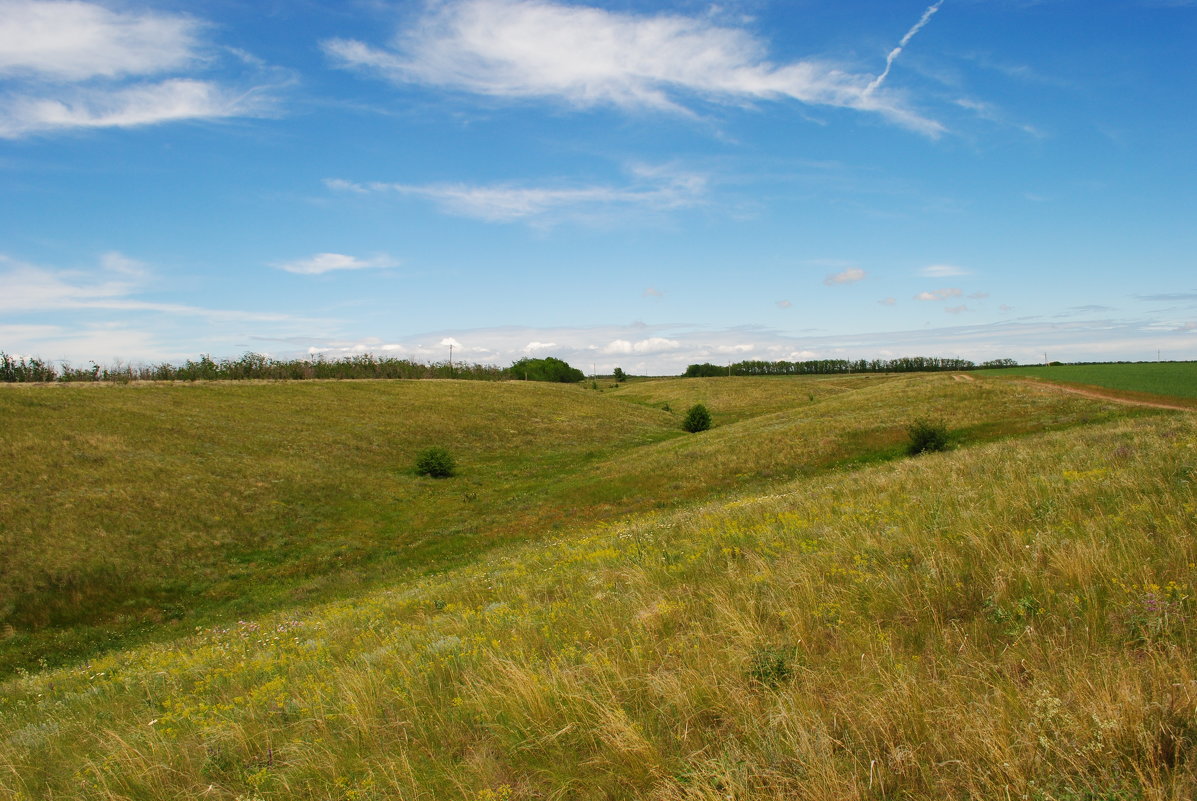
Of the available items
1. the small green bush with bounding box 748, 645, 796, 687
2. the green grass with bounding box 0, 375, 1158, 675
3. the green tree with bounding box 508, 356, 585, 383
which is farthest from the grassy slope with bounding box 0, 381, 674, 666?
the green tree with bounding box 508, 356, 585, 383

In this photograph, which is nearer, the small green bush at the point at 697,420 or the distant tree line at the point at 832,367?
the small green bush at the point at 697,420

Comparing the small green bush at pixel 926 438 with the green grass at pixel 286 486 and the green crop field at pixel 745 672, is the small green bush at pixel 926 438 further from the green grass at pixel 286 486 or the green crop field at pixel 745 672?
the green crop field at pixel 745 672

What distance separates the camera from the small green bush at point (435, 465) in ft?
145

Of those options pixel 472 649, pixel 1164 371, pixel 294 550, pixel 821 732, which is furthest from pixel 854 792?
pixel 1164 371

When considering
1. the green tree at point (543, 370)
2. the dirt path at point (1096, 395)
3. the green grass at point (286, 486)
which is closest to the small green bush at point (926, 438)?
the green grass at point (286, 486)

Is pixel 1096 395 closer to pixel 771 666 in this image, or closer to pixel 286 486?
pixel 771 666

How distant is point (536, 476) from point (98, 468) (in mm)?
27219

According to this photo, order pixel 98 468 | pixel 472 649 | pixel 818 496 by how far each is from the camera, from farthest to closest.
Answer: pixel 98 468
pixel 818 496
pixel 472 649

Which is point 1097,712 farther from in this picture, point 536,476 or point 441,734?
point 536,476

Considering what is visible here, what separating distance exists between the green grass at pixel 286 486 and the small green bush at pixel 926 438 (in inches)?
67.2

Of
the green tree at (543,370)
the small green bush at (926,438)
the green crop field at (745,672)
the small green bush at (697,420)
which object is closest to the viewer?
the green crop field at (745,672)

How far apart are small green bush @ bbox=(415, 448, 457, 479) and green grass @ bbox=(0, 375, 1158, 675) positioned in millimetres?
2059

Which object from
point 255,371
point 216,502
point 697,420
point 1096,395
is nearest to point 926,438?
point 1096,395

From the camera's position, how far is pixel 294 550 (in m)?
28.4
